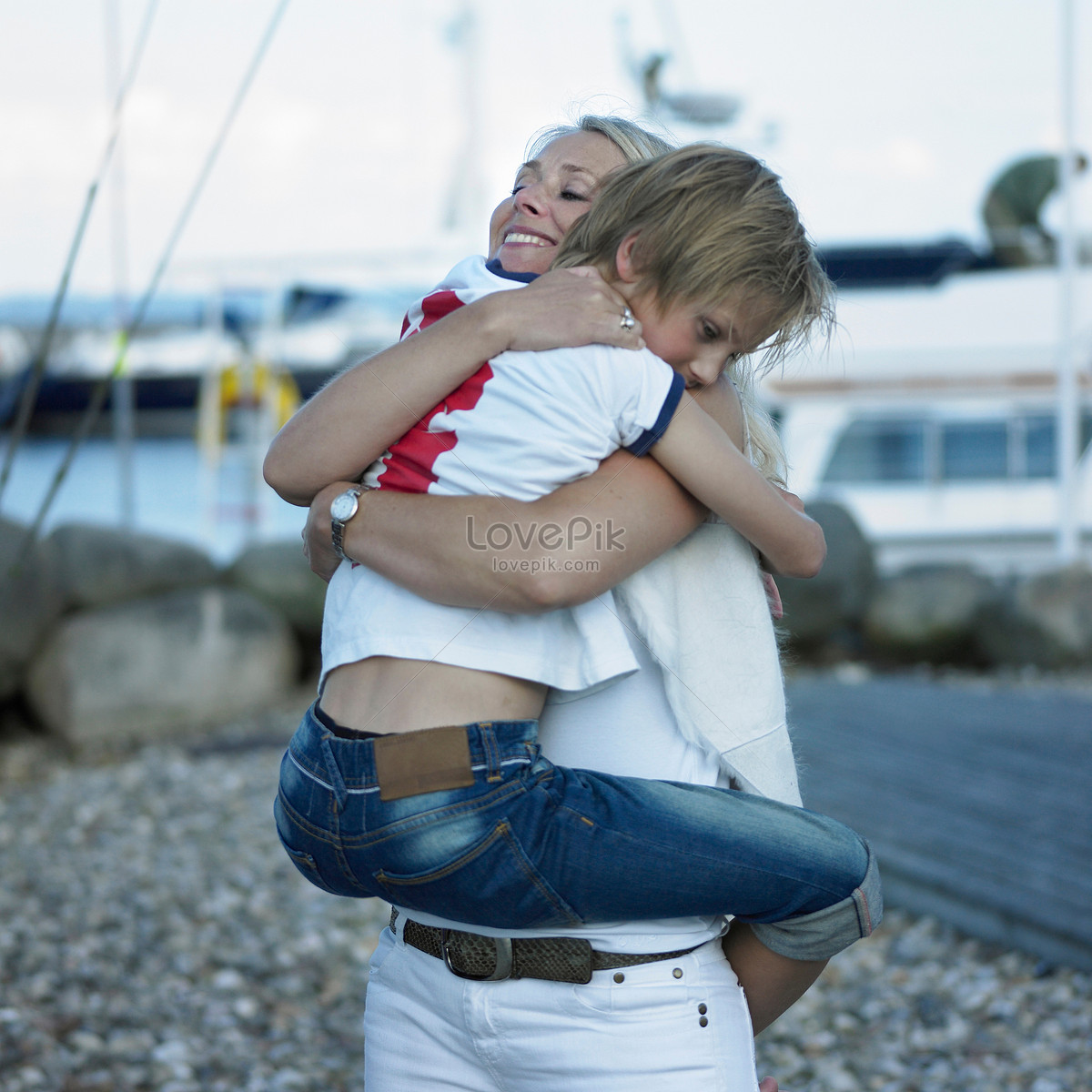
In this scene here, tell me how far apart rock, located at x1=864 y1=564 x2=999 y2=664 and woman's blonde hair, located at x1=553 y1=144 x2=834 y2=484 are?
7.25 m

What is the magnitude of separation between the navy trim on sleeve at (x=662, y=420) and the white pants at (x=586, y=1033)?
0.51 m

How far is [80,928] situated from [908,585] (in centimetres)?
605

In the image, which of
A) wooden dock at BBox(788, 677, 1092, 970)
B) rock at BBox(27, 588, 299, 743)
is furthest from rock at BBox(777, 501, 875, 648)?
rock at BBox(27, 588, 299, 743)

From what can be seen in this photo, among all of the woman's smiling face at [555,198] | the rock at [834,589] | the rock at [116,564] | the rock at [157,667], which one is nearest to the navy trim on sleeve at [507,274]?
the woman's smiling face at [555,198]

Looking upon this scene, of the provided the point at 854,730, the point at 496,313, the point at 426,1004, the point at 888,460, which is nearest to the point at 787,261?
the point at 496,313

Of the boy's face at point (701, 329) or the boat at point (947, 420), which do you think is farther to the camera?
the boat at point (947, 420)

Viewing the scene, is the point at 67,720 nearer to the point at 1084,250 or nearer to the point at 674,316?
the point at 674,316

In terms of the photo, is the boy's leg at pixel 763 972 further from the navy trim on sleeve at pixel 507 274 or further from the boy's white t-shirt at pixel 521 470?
the navy trim on sleeve at pixel 507 274

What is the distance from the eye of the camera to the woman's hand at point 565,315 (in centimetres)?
111

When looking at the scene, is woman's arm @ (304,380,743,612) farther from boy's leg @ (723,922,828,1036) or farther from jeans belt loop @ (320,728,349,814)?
boy's leg @ (723,922,828,1036)

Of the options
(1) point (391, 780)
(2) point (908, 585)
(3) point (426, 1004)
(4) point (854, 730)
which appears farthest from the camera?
(2) point (908, 585)

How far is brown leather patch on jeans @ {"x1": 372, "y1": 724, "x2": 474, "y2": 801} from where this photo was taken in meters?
1.10

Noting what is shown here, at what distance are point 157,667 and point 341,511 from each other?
5603 mm

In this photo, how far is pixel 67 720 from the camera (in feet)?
20.3
